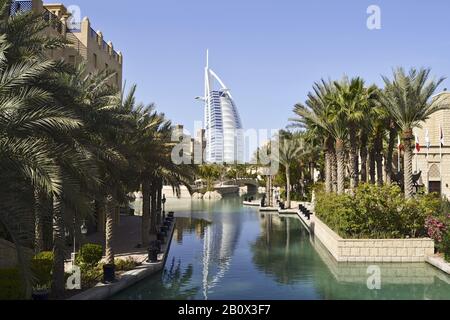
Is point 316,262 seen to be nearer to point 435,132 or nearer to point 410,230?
point 410,230

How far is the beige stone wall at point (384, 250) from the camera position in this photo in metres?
19.9

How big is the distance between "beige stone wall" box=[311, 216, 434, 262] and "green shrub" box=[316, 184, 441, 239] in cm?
101

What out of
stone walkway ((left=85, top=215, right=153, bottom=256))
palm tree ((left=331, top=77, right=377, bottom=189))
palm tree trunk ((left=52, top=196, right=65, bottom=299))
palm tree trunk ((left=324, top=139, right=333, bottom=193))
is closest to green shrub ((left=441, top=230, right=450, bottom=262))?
palm tree ((left=331, top=77, right=377, bottom=189))

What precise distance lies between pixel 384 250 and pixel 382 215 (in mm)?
1798

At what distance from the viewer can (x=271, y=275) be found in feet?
58.8

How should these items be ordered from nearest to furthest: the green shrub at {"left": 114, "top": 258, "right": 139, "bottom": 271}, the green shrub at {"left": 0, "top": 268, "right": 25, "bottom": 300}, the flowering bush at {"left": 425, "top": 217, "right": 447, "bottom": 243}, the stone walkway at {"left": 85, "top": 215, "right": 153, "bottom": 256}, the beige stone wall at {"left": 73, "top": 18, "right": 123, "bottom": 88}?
the green shrub at {"left": 0, "top": 268, "right": 25, "bottom": 300}, the green shrub at {"left": 114, "top": 258, "right": 139, "bottom": 271}, the flowering bush at {"left": 425, "top": 217, "right": 447, "bottom": 243}, the stone walkway at {"left": 85, "top": 215, "right": 153, "bottom": 256}, the beige stone wall at {"left": 73, "top": 18, "right": 123, "bottom": 88}

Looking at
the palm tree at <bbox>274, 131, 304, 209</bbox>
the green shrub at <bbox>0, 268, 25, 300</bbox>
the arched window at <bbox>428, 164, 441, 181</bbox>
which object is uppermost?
the palm tree at <bbox>274, 131, 304, 209</bbox>

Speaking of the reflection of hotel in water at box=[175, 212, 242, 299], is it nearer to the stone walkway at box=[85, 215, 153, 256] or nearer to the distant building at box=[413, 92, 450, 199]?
the stone walkway at box=[85, 215, 153, 256]

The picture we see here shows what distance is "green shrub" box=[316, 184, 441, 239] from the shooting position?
21047 millimetres

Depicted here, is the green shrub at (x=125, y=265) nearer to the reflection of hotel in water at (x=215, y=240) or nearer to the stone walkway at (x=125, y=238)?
the reflection of hotel in water at (x=215, y=240)

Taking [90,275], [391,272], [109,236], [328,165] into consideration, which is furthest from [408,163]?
[90,275]

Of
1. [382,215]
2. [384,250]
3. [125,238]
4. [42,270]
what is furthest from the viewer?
[125,238]

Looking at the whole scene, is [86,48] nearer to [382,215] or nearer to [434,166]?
[382,215]

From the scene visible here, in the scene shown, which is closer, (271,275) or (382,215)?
(271,275)
